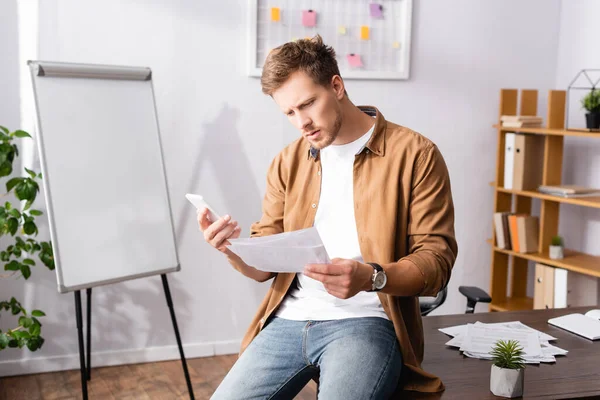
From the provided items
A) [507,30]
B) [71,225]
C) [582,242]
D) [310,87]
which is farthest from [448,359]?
[507,30]

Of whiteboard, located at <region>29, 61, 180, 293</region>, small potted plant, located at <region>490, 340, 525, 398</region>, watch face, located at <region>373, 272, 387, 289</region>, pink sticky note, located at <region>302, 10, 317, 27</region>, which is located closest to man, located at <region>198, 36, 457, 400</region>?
watch face, located at <region>373, 272, 387, 289</region>

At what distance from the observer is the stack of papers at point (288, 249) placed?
1.72 meters

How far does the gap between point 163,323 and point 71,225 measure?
3.30 ft

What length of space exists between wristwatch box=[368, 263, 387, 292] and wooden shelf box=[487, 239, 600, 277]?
211 centimetres

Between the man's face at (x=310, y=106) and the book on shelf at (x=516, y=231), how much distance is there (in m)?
2.24

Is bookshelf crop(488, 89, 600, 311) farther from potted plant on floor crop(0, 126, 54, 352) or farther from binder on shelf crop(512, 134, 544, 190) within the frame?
potted plant on floor crop(0, 126, 54, 352)

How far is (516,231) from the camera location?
400cm

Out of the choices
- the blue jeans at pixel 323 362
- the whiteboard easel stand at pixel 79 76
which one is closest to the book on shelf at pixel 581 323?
the blue jeans at pixel 323 362

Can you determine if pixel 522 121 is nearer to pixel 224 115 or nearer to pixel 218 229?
pixel 224 115

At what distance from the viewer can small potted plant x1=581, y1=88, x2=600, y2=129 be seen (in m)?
3.65

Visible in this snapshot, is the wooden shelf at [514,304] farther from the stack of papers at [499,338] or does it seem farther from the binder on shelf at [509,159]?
the stack of papers at [499,338]

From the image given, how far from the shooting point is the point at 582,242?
4086mm

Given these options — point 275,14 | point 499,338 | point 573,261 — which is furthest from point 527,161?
point 499,338

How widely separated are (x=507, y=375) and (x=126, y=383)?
81.6 inches
